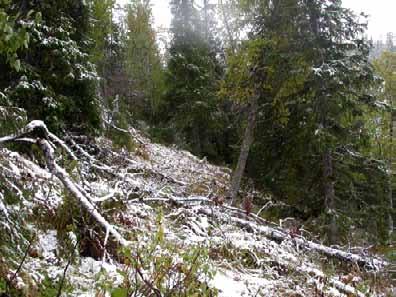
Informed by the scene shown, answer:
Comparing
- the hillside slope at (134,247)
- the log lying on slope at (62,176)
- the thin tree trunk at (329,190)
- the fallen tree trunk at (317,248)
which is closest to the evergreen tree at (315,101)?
the thin tree trunk at (329,190)

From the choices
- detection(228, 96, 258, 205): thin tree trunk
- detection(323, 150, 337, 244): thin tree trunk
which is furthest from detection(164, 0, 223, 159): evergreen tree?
detection(323, 150, 337, 244): thin tree trunk

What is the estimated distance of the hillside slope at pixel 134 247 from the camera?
2977 mm

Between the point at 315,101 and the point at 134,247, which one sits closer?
the point at 134,247

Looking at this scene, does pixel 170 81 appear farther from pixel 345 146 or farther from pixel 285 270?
pixel 285 270

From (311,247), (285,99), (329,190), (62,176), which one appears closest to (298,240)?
(311,247)

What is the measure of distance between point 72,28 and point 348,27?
6.82m

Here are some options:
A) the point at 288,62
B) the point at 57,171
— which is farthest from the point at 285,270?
the point at 288,62

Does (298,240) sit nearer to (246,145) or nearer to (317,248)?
(317,248)

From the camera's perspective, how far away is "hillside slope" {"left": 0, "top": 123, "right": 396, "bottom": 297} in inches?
117

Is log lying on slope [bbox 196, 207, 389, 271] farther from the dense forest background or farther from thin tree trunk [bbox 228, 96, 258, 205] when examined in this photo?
thin tree trunk [bbox 228, 96, 258, 205]

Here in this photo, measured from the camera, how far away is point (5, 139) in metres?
4.09

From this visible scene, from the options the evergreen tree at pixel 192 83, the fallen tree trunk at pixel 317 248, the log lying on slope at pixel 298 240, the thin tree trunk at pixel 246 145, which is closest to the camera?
the log lying on slope at pixel 298 240

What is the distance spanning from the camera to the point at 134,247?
346cm

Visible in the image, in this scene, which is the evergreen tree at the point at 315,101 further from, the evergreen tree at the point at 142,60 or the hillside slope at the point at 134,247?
the evergreen tree at the point at 142,60
